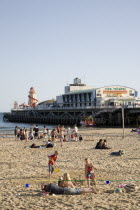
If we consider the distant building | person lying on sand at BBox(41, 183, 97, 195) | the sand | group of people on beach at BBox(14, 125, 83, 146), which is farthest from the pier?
person lying on sand at BBox(41, 183, 97, 195)

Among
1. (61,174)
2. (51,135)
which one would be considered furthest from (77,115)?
(61,174)

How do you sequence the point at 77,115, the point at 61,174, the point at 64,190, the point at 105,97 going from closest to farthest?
1. the point at 64,190
2. the point at 61,174
3. the point at 77,115
4. the point at 105,97

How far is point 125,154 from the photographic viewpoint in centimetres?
1611

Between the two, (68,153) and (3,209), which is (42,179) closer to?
(3,209)

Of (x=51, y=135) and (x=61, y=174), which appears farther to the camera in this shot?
(x=51, y=135)

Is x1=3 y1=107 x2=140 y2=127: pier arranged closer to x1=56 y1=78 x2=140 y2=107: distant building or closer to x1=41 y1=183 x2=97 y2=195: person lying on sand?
x1=56 y1=78 x2=140 y2=107: distant building

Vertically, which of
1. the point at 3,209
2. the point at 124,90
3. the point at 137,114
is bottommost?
the point at 3,209

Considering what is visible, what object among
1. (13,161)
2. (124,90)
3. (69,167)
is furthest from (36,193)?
(124,90)

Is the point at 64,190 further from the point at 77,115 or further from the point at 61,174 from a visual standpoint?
the point at 77,115

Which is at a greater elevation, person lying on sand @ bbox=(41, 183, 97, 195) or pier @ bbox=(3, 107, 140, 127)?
pier @ bbox=(3, 107, 140, 127)

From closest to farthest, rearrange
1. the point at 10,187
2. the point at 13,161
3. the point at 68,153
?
1. the point at 10,187
2. the point at 13,161
3. the point at 68,153

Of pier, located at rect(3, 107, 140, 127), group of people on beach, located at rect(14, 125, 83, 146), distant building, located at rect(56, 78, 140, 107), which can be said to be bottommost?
group of people on beach, located at rect(14, 125, 83, 146)

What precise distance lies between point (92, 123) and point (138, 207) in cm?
4123

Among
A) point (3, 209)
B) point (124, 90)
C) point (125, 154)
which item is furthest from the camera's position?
point (124, 90)
